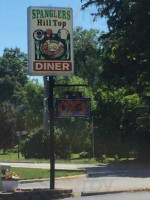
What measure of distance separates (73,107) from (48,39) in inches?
93.0

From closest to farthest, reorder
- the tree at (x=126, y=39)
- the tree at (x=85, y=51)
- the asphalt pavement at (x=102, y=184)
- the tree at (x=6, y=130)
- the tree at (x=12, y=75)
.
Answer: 1. the asphalt pavement at (x=102, y=184)
2. the tree at (x=126, y=39)
3. the tree at (x=6, y=130)
4. the tree at (x=85, y=51)
5. the tree at (x=12, y=75)

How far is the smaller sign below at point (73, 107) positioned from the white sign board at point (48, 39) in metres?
1.01

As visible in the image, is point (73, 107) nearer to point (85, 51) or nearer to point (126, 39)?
point (126, 39)

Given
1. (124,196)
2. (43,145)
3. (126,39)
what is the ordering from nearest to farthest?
(124,196)
(126,39)
(43,145)

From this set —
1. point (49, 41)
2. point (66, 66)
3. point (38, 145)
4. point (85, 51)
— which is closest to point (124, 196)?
point (66, 66)

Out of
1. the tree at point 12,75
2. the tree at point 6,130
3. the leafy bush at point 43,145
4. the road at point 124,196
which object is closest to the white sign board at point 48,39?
the road at point 124,196

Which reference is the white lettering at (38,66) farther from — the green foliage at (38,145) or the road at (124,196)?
the green foliage at (38,145)

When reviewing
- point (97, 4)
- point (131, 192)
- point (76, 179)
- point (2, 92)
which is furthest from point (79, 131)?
point (2, 92)

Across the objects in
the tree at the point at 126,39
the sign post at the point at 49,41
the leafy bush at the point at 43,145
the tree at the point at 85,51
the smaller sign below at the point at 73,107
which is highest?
the tree at the point at 85,51

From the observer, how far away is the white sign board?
16125 mm

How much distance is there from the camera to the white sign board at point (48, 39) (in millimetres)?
16125

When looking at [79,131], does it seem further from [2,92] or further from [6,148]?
[2,92]

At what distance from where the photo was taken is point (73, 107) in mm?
16219

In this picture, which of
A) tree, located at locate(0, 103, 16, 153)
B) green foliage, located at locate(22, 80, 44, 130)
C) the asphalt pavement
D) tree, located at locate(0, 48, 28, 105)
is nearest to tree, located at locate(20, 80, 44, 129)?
green foliage, located at locate(22, 80, 44, 130)
